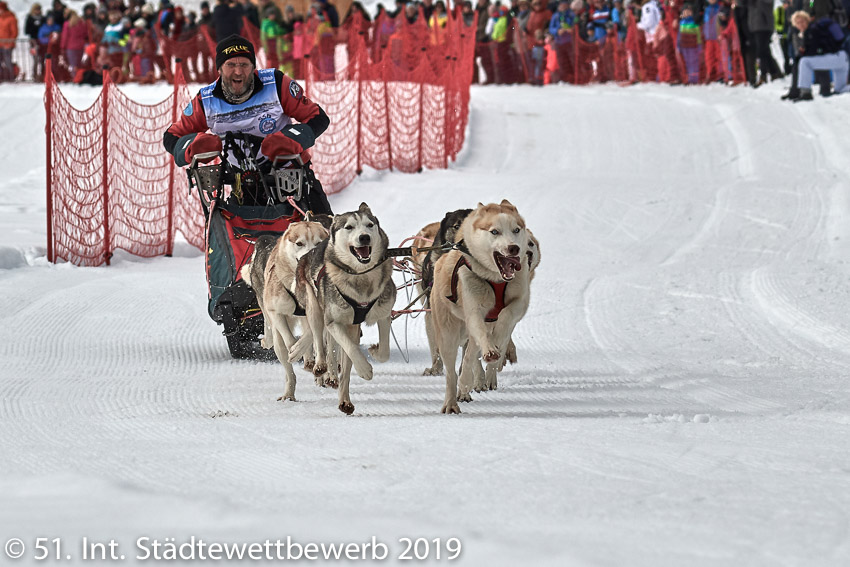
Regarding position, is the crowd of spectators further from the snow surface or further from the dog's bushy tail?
the dog's bushy tail

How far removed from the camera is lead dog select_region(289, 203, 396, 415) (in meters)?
4.61

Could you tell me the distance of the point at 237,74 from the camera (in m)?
5.89

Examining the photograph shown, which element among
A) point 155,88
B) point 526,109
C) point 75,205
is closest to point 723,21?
point 526,109

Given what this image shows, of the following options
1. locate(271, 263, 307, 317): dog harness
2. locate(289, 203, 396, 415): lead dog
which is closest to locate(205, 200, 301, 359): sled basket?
locate(271, 263, 307, 317): dog harness

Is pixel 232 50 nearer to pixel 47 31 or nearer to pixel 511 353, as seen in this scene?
pixel 511 353

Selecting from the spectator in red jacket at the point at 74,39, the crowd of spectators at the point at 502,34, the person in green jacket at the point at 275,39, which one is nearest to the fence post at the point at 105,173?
the crowd of spectators at the point at 502,34

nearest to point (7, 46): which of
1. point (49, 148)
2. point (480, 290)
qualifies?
point (49, 148)

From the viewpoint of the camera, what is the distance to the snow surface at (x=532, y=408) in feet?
8.70

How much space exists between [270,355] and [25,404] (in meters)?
1.87

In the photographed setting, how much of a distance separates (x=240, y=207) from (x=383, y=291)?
1505mm

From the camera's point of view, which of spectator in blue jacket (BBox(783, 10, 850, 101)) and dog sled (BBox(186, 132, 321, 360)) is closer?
dog sled (BBox(186, 132, 321, 360))

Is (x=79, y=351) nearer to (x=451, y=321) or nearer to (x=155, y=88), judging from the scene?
(x=451, y=321)

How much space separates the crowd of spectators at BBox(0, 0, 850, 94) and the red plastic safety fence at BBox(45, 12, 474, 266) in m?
0.95

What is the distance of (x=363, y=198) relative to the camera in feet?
41.2
